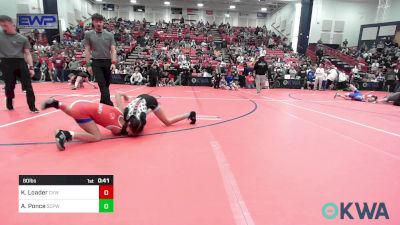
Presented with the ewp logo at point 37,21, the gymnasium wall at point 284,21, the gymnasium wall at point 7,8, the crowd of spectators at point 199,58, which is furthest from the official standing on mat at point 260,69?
the gymnasium wall at point 7,8

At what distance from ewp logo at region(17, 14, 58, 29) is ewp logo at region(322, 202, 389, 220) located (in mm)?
19315

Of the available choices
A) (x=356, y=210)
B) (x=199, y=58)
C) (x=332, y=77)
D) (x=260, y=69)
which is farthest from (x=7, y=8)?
(x=356, y=210)

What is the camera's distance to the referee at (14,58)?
4679 mm

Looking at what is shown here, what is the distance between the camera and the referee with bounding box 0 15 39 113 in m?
4.68

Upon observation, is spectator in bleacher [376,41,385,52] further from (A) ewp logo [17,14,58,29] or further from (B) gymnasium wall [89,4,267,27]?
(A) ewp logo [17,14,58,29]

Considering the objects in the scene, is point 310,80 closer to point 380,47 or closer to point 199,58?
point 199,58

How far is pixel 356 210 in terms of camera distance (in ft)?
6.08

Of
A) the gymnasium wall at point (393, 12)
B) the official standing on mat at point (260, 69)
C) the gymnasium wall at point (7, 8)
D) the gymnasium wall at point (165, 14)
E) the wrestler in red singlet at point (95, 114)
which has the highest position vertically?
the gymnasium wall at point (165, 14)

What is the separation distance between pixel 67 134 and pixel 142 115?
0.88m

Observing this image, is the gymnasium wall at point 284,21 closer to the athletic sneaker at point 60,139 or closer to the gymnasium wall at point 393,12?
the gymnasium wall at point 393,12

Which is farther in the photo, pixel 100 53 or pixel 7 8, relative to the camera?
pixel 7 8
